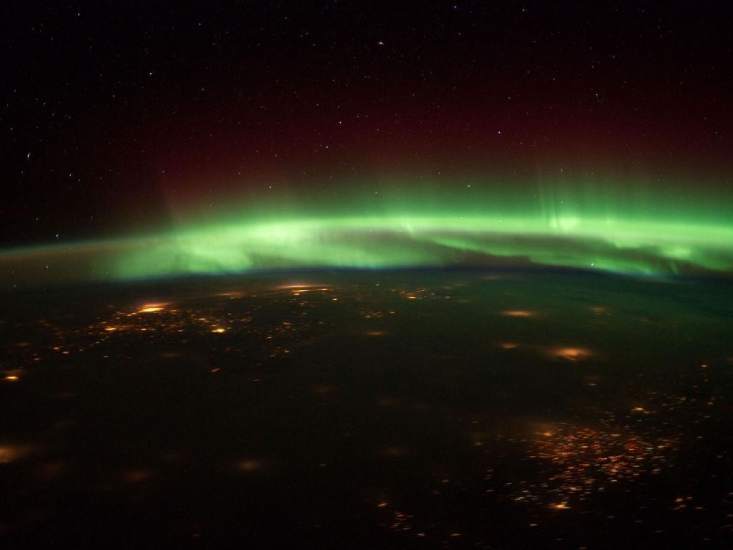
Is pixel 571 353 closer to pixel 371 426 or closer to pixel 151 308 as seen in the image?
pixel 371 426

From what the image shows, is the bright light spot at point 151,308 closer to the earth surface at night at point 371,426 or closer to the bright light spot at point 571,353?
the earth surface at night at point 371,426

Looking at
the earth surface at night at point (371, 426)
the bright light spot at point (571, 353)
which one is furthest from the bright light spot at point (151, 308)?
the bright light spot at point (571, 353)

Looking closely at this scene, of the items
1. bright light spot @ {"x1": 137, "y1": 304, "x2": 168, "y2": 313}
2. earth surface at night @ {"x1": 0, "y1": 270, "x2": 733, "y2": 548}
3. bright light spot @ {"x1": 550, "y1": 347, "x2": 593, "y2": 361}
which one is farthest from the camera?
bright light spot @ {"x1": 137, "y1": 304, "x2": 168, "y2": 313}

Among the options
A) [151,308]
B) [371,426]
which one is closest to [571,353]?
[371,426]

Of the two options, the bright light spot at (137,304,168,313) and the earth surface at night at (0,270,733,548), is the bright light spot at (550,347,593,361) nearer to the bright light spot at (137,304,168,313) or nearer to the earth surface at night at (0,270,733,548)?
the earth surface at night at (0,270,733,548)

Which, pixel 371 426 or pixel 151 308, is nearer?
pixel 371 426

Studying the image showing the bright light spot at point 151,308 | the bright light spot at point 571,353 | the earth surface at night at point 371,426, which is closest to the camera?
the earth surface at night at point 371,426

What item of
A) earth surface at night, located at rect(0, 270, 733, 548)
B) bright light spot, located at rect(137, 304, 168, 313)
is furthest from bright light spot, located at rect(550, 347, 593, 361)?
bright light spot, located at rect(137, 304, 168, 313)

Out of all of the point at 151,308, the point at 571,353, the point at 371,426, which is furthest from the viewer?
the point at 151,308

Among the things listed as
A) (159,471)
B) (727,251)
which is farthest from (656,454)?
(727,251)
